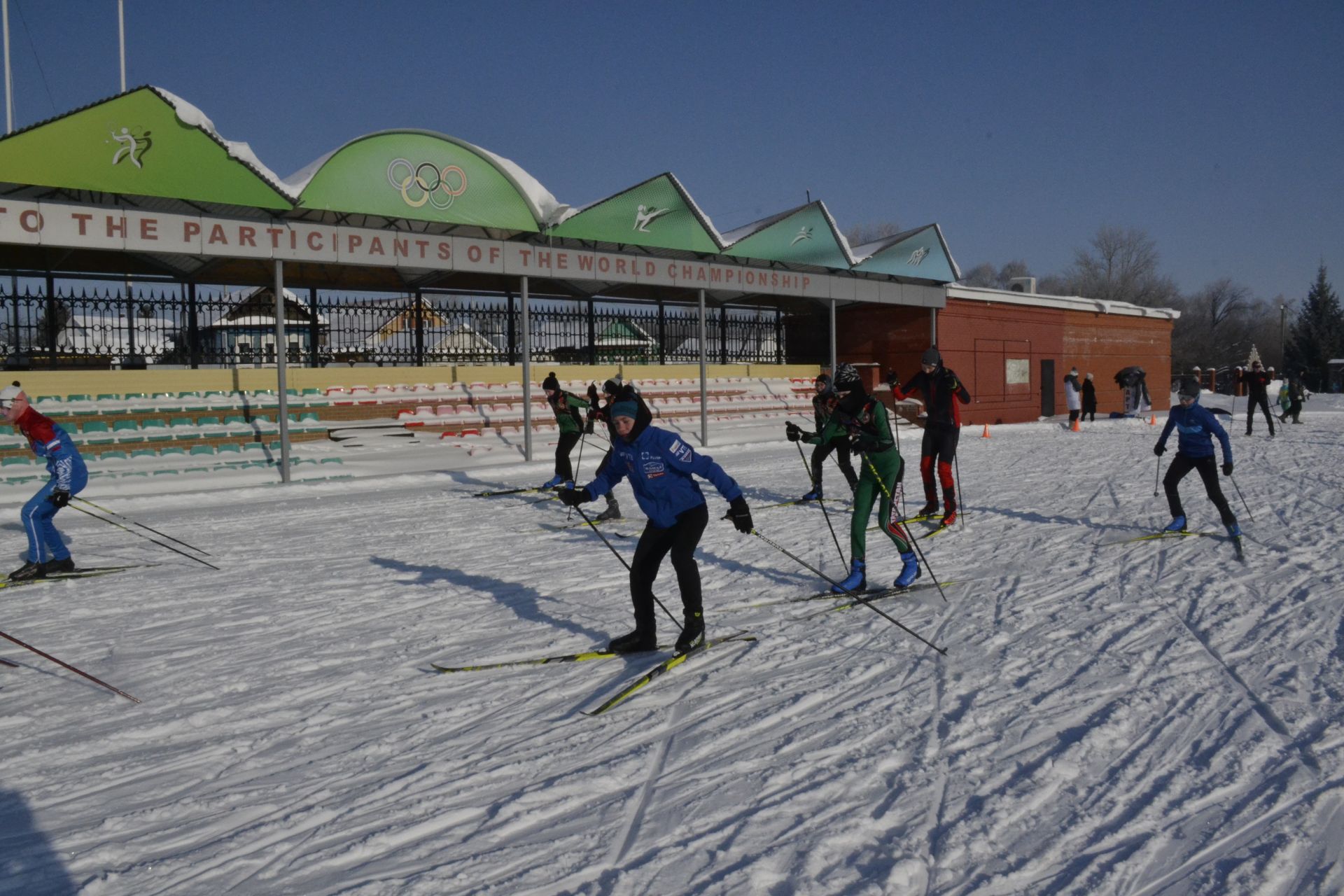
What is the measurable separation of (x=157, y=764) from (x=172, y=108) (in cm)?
1228

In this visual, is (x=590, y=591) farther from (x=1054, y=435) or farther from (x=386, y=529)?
(x=1054, y=435)

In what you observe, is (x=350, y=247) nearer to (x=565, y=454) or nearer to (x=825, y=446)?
(x=565, y=454)

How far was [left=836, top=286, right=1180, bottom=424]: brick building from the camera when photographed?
87.1 feet

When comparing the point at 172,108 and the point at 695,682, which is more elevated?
the point at 172,108

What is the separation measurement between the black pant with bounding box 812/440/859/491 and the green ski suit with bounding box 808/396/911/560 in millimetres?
1718

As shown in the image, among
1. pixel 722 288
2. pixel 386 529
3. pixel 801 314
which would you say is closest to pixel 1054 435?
pixel 801 314

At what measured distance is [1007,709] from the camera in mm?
4344

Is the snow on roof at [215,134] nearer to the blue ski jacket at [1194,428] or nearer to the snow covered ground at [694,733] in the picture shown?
the snow covered ground at [694,733]

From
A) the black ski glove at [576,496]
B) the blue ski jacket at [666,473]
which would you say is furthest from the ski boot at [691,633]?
the black ski glove at [576,496]

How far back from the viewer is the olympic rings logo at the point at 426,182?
15.0 m

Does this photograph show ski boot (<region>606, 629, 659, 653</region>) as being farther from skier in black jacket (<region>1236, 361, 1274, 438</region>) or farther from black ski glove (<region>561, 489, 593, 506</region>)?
skier in black jacket (<region>1236, 361, 1274, 438</region>)

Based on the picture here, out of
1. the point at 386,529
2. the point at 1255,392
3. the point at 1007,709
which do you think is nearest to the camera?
the point at 1007,709

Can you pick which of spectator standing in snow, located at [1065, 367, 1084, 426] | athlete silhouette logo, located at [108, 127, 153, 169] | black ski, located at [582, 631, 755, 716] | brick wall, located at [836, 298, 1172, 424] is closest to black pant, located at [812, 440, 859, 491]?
black ski, located at [582, 631, 755, 716]

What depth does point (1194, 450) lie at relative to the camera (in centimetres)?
849
